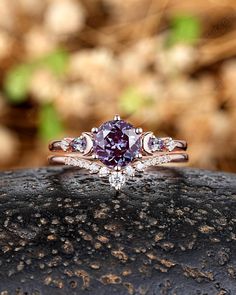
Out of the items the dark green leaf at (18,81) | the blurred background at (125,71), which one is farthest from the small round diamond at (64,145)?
the dark green leaf at (18,81)

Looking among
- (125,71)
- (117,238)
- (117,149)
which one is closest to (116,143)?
(117,149)

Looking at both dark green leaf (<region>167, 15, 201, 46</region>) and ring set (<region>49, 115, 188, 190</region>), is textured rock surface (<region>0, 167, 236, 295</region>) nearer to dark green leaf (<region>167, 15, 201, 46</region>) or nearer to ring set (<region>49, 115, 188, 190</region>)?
ring set (<region>49, 115, 188, 190</region>)

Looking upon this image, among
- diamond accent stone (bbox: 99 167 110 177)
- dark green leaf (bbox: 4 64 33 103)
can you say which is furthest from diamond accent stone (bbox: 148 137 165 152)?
dark green leaf (bbox: 4 64 33 103)

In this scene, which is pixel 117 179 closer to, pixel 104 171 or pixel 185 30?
pixel 104 171

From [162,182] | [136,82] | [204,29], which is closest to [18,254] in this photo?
[162,182]

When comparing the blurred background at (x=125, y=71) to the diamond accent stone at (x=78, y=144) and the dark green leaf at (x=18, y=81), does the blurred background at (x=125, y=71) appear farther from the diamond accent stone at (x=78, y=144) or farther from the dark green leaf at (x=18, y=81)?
the diamond accent stone at (x=78, y=144)

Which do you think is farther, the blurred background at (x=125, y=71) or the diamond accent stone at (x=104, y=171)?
the blurred background at (x=125, y=71)

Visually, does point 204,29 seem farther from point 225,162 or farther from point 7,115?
point 7,115
